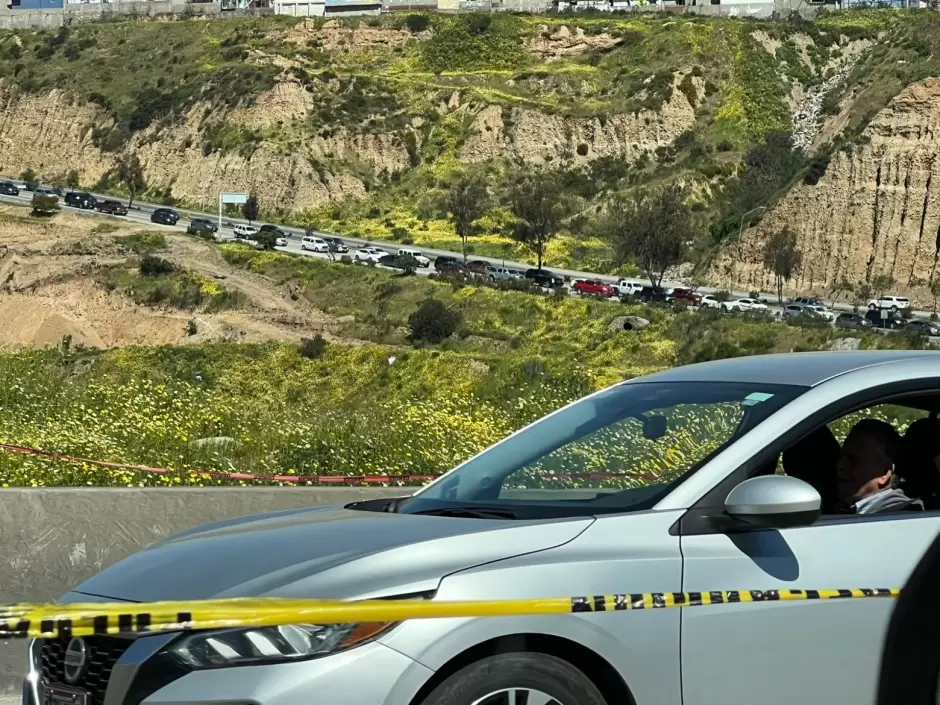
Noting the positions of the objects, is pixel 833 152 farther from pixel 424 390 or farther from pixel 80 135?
pixel 80 135

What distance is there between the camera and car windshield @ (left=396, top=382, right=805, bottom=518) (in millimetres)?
4465

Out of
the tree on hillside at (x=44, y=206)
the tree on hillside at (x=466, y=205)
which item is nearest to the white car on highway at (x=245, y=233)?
the tree on hillside at (x=44, y=206)

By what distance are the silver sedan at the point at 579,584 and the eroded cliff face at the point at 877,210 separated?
63632 mm

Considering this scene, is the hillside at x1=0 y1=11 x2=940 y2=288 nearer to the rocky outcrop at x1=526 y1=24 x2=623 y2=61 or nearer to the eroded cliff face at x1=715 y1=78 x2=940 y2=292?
the rocky outcrop at x1=526 y1=24 x2=623 y2=61

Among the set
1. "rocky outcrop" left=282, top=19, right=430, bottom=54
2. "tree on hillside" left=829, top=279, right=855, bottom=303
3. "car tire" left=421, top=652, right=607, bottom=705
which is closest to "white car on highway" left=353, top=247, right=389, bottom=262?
"tree on hillside" left=829, top=279, right=855, bottom=303

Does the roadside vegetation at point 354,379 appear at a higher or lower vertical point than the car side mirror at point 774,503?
lower

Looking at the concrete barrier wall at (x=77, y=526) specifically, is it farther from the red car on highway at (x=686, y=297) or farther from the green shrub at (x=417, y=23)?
the green shrub at (x=417, y=23)

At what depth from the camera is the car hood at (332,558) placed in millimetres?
3785

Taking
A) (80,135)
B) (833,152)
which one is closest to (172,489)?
(833,152)

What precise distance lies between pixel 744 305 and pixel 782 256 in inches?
270

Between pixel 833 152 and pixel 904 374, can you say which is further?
pixel 833 152

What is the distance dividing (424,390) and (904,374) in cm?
3812

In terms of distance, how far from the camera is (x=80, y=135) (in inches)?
4136

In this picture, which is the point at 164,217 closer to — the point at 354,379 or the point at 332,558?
the point at 354,379
